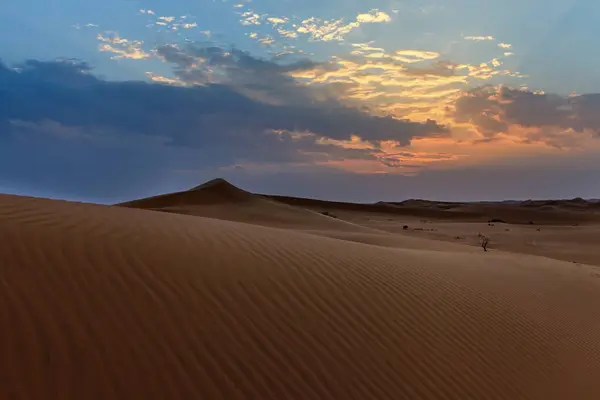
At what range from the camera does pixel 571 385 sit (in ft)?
19.1

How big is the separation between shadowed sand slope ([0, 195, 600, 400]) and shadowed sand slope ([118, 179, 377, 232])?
1715 cm

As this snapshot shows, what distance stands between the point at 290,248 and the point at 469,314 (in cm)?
245

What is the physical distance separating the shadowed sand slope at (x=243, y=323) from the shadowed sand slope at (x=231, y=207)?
17150 millimetres

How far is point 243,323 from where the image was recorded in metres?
4.87

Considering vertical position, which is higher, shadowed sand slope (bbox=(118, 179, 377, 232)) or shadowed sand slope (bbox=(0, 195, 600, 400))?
shadowed sand slope (bbox=(118, 179, 377, 232))

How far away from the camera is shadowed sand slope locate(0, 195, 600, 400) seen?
3.96 metres

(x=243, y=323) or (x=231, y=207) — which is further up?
(x=231, y=207)

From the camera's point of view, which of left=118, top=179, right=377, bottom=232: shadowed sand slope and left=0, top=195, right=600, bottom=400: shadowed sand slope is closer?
left=0, top=195, right=600, bottom=400: shadowed sand slope

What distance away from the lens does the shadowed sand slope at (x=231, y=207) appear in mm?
27578

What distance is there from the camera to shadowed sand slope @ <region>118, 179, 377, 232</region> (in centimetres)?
2758

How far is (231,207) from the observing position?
33219 mm

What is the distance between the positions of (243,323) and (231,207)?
93.8ft

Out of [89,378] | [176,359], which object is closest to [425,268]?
[176,359]

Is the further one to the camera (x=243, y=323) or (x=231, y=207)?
(x=231, y=207)
